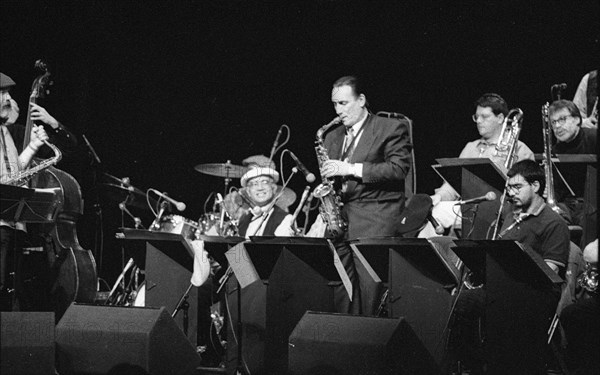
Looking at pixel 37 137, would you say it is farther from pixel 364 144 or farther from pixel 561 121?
pixel 561 121

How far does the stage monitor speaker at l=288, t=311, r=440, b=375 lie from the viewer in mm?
3678

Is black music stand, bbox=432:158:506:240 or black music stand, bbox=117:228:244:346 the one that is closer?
black music stand, bbox=432:158:506:240

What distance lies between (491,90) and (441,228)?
1.97m

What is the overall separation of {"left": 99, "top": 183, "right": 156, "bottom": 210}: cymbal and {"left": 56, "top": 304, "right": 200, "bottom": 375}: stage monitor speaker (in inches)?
116

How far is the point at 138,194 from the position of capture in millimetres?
7141

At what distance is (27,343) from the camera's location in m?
3.70

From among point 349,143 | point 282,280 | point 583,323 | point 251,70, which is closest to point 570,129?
point 583,323

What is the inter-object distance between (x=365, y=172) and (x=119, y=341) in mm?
1763

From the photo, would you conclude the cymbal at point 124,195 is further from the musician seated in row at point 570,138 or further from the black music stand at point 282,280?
the musician seated in row at point 570,138

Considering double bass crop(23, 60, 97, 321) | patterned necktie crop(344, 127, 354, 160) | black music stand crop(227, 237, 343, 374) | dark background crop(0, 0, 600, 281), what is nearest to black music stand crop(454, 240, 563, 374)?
black music stand crop(227, 237, 343, 374)

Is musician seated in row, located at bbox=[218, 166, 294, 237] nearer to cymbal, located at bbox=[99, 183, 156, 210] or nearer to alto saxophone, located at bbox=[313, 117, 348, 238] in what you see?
alto saxophone, located at bbox=[313, 117, 348, 238]

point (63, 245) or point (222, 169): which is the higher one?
point (222, 169)

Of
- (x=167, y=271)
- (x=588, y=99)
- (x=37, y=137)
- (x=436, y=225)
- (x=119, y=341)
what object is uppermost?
(x=588, y=99)

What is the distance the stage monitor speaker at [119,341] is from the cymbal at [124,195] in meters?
2.95
